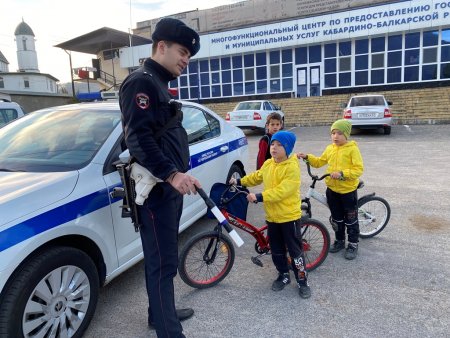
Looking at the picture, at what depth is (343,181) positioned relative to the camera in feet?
11.9

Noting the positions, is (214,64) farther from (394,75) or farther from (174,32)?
(174,32)

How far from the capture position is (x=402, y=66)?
21797 millimetres

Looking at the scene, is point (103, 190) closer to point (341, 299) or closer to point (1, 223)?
point (1, 223)

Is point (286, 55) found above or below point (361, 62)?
above

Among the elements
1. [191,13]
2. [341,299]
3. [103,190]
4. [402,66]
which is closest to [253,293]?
[341,299]

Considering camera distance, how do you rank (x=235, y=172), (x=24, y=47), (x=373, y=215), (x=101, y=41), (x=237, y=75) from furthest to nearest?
1. (x=24, y=47)
2. (x=101, y=41)
3. (x=237, y=75)
4. (x=235, y=172)
5. (x=373, y=215)

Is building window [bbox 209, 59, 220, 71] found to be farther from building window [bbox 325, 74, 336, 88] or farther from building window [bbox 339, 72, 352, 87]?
building window [bbox 339, 72, 352, 87]

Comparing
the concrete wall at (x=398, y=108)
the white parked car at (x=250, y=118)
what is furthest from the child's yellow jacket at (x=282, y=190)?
the concrete wall at (x=398, y=108)

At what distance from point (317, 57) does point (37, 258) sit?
2412 centimetres


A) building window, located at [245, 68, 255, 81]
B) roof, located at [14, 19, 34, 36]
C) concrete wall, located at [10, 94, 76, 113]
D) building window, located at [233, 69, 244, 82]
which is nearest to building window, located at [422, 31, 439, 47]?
building window, located at [245, 68, 255, 81]

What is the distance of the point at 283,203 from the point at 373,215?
69.8 inches

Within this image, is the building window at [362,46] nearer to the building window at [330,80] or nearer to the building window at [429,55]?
the building window at [330,80]

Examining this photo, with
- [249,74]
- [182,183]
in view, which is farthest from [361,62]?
[182,183]

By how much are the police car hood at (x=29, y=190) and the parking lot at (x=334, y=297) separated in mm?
1074
